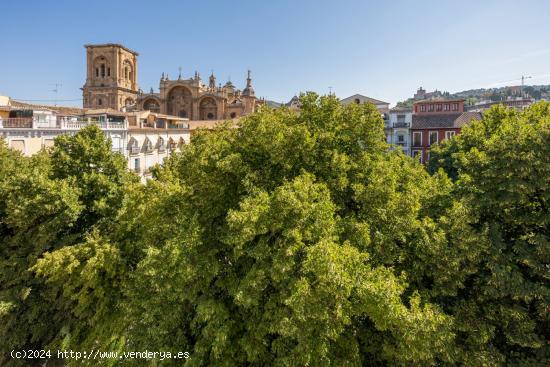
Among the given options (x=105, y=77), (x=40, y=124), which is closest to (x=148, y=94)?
(x=105, y=77)

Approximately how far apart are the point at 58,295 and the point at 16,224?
4154 mm

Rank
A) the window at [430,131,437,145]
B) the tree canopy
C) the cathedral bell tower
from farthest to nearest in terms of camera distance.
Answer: the cathedral bell tower → the window at [430,131,437,145] → the tree canopy

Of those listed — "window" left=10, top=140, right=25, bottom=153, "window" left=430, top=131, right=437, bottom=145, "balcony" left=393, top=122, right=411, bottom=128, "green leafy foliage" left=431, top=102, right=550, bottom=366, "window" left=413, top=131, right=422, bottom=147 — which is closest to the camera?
"green leafy foliage" left=431, top=102, right=550, bottom=366

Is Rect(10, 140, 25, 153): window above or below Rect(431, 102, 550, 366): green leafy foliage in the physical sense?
above

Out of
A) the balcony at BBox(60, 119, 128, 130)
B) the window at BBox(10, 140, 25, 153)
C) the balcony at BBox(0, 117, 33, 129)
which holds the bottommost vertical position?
Answer: the window at BBox(10, 140, 25, 153)

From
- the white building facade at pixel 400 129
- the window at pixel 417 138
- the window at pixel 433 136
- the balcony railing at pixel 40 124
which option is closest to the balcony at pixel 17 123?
the balcony railing at pixel 40 124

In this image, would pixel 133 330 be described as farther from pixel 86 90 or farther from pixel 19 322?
pixel 86 90

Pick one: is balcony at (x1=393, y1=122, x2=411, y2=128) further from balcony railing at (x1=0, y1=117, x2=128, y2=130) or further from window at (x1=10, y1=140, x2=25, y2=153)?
window at (x1=10, y1=140, x2=25, y2=153)

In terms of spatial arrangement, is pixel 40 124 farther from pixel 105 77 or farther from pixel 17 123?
pixel 105 77

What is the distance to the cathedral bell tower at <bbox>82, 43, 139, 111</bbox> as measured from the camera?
85.8 meters

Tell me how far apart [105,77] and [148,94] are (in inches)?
569

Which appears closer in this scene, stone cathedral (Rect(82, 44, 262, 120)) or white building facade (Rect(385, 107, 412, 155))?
white building facade (Rect(385, 107, 412, 155))

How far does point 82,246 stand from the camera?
14.7 meters

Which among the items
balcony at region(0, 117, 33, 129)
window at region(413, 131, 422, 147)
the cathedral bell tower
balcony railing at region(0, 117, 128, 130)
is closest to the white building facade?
Result: window at region(413, 131, 422, 147)
